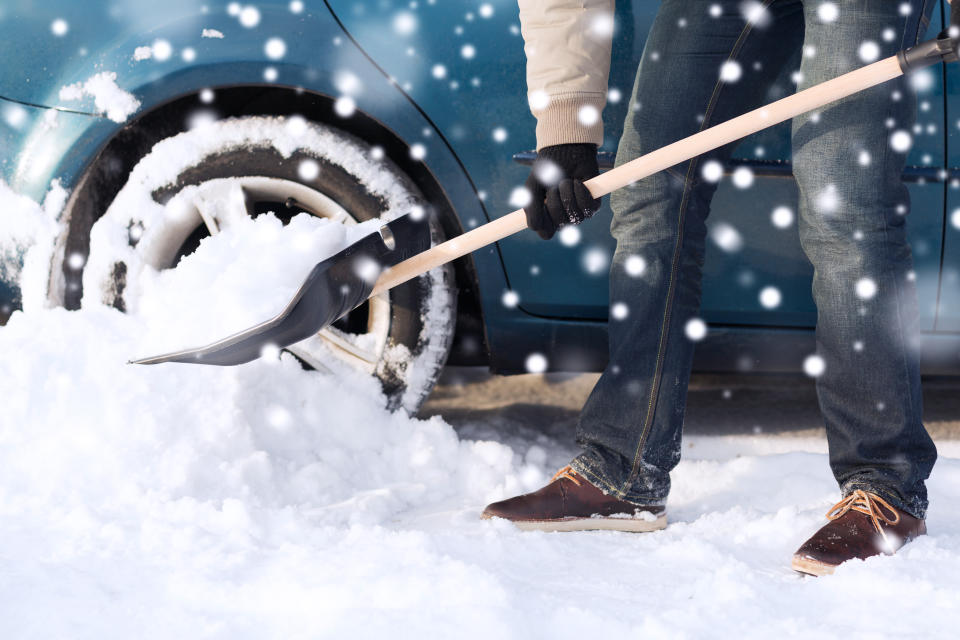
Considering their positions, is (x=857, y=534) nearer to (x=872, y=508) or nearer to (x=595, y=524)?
(x=872, y=508)

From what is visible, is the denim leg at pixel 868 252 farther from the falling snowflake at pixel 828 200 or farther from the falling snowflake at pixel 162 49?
the falling snowflake at pixel 162 49

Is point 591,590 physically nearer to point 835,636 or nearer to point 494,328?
point 835,636

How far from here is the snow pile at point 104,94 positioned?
1715mm

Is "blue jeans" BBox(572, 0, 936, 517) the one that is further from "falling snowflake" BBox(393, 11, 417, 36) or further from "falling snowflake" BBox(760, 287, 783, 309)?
"falling snowflake" BBox(393, 11, 417, 36)

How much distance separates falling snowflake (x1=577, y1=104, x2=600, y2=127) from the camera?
1.45m

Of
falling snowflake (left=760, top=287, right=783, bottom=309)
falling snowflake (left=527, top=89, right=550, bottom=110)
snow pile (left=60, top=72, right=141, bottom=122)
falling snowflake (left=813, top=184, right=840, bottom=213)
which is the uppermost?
snow pile (left=60, top=72, right=141, bottom=122)

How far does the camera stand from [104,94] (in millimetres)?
1722

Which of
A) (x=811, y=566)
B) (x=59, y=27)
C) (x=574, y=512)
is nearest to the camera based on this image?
(x=811, y=566)

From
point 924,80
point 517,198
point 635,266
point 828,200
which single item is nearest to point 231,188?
point 517,198

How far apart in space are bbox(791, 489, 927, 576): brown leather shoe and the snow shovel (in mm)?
700

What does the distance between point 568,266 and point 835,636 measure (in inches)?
38.9

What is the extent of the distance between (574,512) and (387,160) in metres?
0.92

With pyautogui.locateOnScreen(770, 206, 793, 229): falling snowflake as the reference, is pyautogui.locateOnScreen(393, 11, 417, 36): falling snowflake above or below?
above

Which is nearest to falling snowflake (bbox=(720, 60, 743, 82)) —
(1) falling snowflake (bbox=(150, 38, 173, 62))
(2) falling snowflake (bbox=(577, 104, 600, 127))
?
(2) falling snowflake (bbox=(577, 104, 600, 127))
